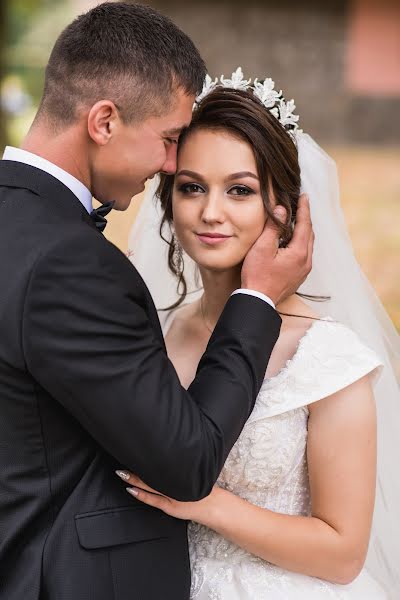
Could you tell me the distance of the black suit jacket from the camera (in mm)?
1941

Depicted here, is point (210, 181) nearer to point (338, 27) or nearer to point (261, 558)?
point (261, 558)

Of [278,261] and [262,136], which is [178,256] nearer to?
[262,136]

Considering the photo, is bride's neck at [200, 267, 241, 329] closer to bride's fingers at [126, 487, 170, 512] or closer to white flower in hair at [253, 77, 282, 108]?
white flower in hair at [253, 77, 282, 108]

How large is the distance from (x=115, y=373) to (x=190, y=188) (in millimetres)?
1018

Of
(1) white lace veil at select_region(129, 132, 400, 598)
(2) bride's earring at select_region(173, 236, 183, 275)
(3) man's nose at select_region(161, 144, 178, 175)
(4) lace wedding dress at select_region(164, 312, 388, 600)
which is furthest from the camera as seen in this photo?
(2) bride's earring at select_region(173, 236, 183, 275)

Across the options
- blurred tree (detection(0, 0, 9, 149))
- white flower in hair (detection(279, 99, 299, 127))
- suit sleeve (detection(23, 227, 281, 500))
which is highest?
blurred tree (detection(0, 0, 9, 149))

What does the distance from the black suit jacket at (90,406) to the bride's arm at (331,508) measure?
0.27m

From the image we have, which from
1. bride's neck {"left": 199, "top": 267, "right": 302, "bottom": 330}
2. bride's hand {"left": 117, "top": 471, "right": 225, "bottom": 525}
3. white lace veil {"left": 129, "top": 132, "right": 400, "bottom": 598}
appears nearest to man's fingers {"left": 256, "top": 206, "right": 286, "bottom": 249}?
bride's neck {"left": 199, "top": 267, "right": 302, "bottom": 330}

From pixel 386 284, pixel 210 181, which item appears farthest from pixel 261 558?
pixel 386 284

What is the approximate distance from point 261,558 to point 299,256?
885 millimetres

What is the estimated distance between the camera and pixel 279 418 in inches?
103

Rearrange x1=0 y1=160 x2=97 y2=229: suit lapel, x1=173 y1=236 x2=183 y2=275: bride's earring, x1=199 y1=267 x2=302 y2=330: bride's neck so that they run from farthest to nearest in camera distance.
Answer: x1=173 y1=236 x2=183 y2=275: bride's earring
x1=199 y1=267 x2=302 y2=330: bride's neck
x1=0 y1=160 x2=97 y2=229: suit lapel

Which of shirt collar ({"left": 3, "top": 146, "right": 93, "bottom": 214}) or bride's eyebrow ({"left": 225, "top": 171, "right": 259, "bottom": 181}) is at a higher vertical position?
bride's eyebrow ({"left": 225, "top": 171, "right": 259, "bottom": 181})

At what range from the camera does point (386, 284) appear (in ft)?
31.3
